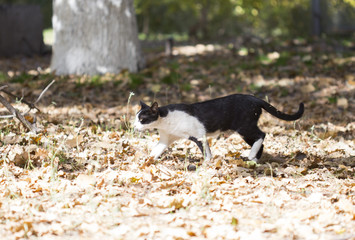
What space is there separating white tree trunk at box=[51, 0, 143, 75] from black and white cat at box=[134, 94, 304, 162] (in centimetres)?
419

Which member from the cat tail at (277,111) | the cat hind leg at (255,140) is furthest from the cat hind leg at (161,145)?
the cat tail at (277,111)

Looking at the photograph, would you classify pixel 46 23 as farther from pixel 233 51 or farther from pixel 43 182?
pixel 43 182

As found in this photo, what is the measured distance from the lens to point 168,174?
4.07 metres

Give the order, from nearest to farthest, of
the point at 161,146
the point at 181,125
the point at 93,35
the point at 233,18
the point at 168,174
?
the point at 168,174, the point at 181,125, the point at 161,146, the point at 93,35, the point at 233,18

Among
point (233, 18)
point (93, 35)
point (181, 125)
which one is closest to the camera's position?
point (181, 125)

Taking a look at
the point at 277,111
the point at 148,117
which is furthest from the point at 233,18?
the point at 148,117

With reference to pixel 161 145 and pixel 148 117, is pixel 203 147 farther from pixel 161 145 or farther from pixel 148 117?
pixel 148 117

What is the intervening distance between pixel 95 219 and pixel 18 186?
3.05 ft

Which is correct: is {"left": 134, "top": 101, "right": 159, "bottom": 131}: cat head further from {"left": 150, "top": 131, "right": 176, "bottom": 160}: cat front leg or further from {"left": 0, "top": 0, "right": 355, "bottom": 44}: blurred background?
{"left": 0, "top": 0, "right": 355, "bottom": 44}: blurred background

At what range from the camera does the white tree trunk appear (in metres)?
8.18

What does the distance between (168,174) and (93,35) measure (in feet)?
15.6

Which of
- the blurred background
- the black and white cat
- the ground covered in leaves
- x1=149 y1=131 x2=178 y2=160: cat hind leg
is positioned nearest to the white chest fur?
the black and white cat

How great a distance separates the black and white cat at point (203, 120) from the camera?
4.17 meters

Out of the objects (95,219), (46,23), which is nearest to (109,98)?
(95,219)
